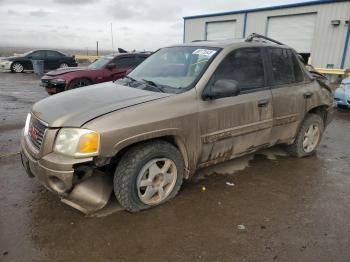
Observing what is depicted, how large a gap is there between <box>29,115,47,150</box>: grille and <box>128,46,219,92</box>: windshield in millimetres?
1345

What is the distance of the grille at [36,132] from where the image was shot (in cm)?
320

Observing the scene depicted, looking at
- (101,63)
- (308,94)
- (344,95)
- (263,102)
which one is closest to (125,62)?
(101,63)

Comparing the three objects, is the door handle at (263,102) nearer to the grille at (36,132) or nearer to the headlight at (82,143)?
the headlight at (82,143)

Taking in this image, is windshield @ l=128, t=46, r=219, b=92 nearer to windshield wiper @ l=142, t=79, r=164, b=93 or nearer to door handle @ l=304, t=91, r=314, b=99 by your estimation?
windshield wiper @ l=142, t=79, r=164, b=93

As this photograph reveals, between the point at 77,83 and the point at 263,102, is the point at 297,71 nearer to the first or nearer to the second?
the point at 263,102

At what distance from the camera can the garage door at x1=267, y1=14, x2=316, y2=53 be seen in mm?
18122

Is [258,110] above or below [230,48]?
below

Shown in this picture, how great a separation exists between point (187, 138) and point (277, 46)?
216 cm

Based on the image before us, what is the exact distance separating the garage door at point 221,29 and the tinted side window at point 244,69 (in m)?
18.5

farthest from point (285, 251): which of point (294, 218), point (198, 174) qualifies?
point (198, 174)

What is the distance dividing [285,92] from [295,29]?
16007mm

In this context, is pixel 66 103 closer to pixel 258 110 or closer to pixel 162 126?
pixel 162 126

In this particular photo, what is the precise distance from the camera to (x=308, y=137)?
209 inches

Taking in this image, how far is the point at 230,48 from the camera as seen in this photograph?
4.05 metres
